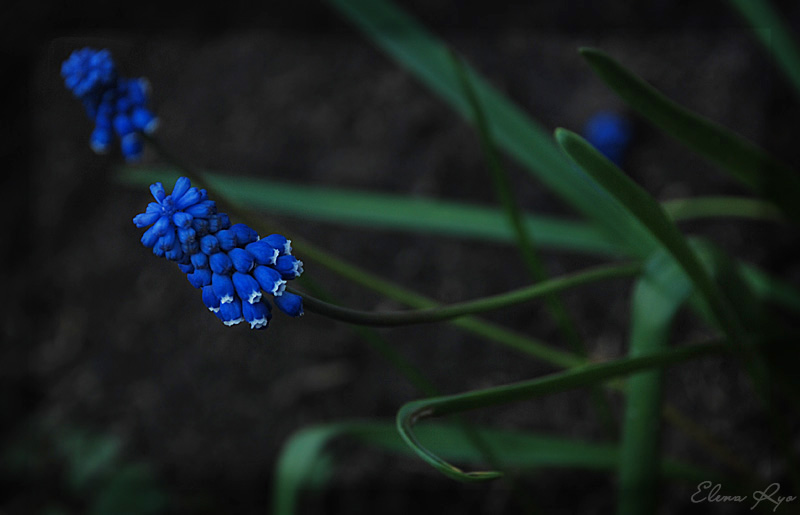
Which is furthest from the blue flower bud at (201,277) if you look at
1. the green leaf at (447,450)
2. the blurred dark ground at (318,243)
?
the blurred dark ground at (318,243)

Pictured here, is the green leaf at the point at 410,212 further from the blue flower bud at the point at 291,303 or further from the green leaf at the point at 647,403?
the blue flower bud at the point at 291,303

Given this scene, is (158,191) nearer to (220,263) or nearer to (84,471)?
(220,263)

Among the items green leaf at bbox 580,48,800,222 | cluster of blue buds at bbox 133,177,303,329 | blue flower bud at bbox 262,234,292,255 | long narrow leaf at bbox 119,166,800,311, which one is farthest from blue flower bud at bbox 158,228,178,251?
long narrow leaf at bbox 119,166,800,311

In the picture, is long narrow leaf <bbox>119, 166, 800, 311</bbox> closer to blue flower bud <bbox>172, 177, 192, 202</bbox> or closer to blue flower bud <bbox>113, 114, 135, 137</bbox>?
blue flower bud <bbox>113, 114, 135, 137</bbox>

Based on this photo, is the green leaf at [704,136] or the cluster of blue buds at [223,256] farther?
the green leaf at [704,136]

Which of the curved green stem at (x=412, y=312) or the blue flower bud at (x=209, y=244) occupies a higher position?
the blue flower bud at (x=209, y=244)

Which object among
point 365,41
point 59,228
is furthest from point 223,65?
point 59,228
